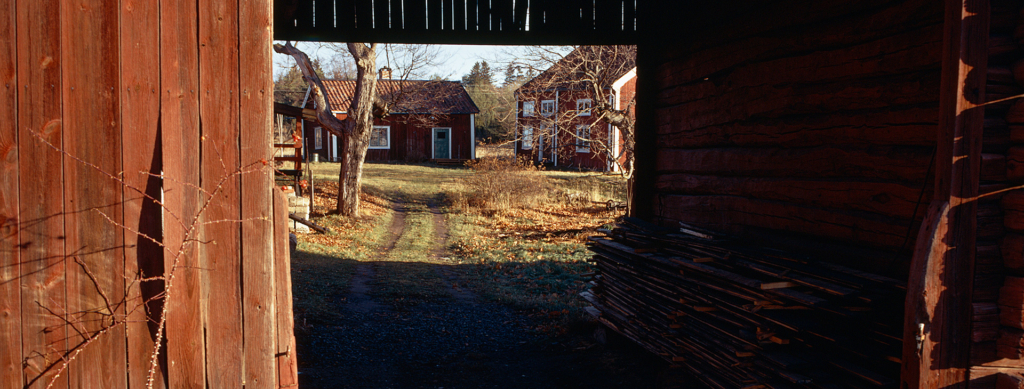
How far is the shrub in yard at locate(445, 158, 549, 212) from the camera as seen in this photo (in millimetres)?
20234

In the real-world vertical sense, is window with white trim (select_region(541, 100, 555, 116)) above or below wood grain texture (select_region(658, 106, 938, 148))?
above

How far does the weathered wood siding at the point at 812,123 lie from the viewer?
3.84 meters

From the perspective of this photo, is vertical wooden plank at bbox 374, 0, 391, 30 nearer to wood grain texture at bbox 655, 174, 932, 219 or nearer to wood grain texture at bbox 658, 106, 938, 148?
wood grain texture at bbox 658, 106, 938, 148

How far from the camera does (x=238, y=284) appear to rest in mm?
2881

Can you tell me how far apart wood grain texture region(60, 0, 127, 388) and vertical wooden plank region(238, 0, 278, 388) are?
505 mm

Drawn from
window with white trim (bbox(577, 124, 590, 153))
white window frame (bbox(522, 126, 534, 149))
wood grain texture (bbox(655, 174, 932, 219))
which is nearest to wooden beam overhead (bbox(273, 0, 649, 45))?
wood grain texture (bbox(655, 174, 932, 219))

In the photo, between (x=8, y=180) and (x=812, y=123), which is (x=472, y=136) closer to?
(x=812, y=123)

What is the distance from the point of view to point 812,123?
4.70 meters

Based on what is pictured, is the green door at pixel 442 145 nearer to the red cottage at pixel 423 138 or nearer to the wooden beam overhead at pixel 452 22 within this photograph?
the red cottage at pixel 423 138

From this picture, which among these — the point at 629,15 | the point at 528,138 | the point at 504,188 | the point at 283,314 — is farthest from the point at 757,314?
the point at 528,138

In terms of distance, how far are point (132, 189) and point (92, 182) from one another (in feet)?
0.52

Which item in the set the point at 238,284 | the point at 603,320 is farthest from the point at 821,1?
the point at 238,284

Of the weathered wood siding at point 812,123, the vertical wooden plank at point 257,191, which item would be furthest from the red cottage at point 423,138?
the vertical wooden plank at point 257,191

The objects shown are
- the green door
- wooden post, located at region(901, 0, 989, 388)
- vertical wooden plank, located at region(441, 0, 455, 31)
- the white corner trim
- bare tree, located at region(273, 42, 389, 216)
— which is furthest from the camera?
the green door
